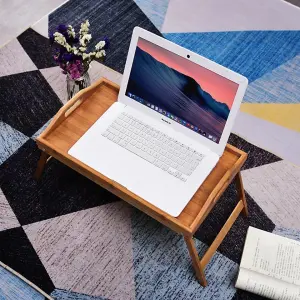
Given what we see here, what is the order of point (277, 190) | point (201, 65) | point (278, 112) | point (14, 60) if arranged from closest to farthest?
point (201, 65) → point (277, 190) → point (278, 112) → point (14, 60)

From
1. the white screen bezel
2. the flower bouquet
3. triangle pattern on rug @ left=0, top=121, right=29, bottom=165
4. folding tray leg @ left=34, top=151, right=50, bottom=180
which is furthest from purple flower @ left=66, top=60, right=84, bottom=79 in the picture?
triangle pattern on rug @ left=0, top=121, right=29, bottom=165

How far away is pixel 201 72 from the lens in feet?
5.90

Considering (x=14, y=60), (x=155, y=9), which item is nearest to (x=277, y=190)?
(x=155, y=9)

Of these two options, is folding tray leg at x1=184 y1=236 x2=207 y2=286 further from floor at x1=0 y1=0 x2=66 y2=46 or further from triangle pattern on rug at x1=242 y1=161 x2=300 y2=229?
floor at x1=0 y1=0 x2=66 y2=46

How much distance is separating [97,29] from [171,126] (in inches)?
42.0

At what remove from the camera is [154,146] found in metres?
1.94

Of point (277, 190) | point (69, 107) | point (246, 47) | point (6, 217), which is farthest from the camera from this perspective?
point (246, 47)

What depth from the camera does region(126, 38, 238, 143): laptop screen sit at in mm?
1795

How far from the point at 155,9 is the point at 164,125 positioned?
3.83ft

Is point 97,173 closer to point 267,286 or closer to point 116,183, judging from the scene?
point 116,183

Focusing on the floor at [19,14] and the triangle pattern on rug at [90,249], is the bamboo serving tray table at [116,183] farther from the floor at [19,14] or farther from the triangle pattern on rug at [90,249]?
the floor at [19,14]

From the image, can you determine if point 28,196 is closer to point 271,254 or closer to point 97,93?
point 97,93

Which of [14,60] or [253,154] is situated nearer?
[253,154]

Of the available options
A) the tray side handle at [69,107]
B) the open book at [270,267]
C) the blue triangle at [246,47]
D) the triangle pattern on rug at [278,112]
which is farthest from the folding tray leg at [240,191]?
the blue triangle at [246,47]
